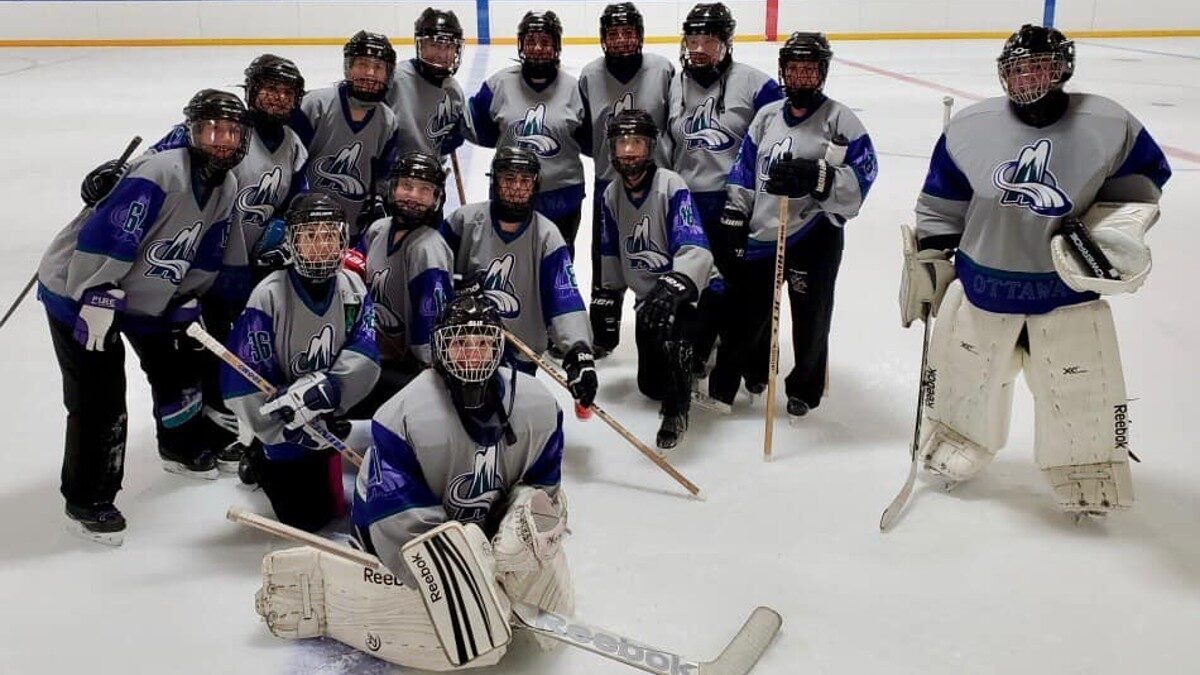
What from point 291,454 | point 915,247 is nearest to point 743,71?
point 915,247

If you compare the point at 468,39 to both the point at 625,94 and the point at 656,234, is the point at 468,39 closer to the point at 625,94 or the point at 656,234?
the point at 625,94

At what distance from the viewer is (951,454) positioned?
9.86 feet

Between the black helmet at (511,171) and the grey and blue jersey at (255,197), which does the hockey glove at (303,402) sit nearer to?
the grey and blue jersey at (255,197)

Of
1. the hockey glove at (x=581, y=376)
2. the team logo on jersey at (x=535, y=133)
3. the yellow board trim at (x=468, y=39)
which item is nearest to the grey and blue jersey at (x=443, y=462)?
the hockey glove at (x=581, y=376)

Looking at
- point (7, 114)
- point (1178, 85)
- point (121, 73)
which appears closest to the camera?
point (7, 114)

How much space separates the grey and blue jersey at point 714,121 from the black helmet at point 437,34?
859 millimetres

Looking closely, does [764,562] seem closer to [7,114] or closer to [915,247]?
[915,247]

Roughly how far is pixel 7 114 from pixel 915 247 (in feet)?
29.1

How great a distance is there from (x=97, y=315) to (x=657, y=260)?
66.5 inches

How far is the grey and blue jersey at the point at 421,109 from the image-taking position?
381 centimetres

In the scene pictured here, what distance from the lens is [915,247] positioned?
9.70ft

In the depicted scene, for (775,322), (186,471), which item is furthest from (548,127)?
(186,471)

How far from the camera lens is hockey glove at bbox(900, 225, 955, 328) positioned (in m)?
2.94

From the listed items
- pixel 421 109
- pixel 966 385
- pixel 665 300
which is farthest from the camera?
pixel 421 109
